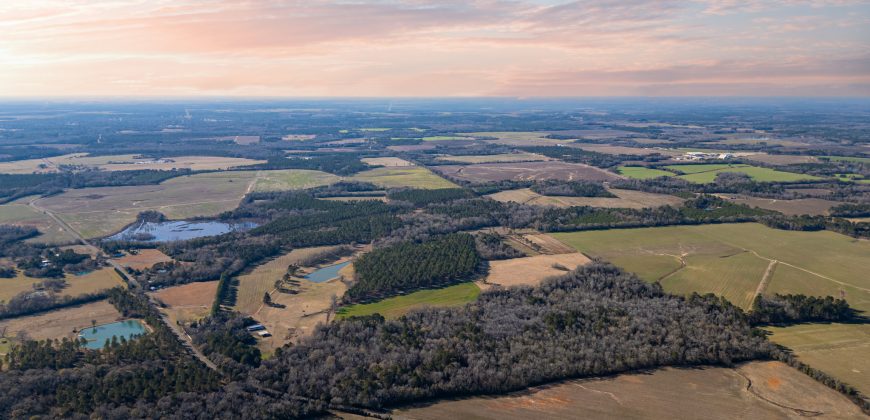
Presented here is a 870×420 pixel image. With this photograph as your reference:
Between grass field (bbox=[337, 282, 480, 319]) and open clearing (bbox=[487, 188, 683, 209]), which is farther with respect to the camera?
open clearing (bbox=[487, 188, 683, 209])

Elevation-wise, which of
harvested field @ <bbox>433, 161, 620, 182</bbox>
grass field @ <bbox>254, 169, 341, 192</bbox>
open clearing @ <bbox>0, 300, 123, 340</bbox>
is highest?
harvested field @ <bbox>433, 161, 620, 182</bbox>

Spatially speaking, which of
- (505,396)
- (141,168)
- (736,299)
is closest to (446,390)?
(505,396)

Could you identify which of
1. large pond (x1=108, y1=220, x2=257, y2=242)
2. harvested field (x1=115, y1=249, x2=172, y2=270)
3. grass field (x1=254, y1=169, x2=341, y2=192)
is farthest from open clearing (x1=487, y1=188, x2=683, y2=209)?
harvested field (x1=115, y1=249, x2=172, y2=270)

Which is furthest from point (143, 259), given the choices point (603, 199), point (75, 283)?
point (603, 199)

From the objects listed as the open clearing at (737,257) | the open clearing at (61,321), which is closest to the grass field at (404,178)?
the open clearing at (737,257)

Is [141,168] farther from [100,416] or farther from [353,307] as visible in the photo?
[100,416]

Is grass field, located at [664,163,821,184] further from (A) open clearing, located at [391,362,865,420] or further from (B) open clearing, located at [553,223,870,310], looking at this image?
(A) open clearing, located at [391,362,865,420]

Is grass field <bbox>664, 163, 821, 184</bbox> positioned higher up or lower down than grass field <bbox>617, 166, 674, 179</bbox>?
higher up

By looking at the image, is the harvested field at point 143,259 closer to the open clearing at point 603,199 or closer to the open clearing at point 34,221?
the open clearing at point 34,221
